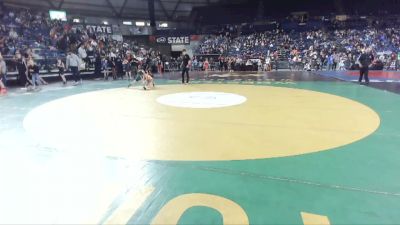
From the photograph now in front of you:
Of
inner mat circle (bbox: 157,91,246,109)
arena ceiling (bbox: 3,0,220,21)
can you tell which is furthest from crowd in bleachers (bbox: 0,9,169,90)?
inner mat circle (bbox: 157,91,246,109)

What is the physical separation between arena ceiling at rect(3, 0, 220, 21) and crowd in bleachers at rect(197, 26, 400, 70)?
7.68 metres

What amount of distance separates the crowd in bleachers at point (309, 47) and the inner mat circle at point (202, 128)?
635 inches

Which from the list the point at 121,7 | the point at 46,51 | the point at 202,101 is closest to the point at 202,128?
the point at 202,101

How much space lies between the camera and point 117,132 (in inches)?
200

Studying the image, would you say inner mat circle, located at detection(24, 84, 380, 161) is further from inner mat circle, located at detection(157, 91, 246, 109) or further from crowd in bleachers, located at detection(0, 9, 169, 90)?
crowd in bleachers, located at detection(0, 9, 169, 90)

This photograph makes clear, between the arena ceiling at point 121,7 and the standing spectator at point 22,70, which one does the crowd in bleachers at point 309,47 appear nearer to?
the arena ceiling at point 121,7

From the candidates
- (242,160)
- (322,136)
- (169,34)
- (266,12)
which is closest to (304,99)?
(322,136)

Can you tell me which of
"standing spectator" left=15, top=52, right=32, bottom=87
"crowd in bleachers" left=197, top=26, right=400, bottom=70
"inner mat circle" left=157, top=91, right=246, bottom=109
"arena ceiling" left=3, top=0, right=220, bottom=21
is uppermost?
"arena ceiling" left=3, top=0, right=220, bottom=21

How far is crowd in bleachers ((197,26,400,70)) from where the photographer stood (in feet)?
73.5

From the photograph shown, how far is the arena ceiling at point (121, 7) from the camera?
26.7 metres

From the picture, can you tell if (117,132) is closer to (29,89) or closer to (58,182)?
(58,182)

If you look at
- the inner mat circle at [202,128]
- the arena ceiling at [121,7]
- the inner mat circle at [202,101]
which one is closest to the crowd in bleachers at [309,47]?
the arena ceiling at [121,7]

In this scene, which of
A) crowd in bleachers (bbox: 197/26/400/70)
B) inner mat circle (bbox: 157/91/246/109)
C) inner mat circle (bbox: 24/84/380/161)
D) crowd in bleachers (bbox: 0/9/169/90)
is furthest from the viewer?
crowd in bleachers (bbox: 197/26/400/70)

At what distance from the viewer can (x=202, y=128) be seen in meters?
5.21
